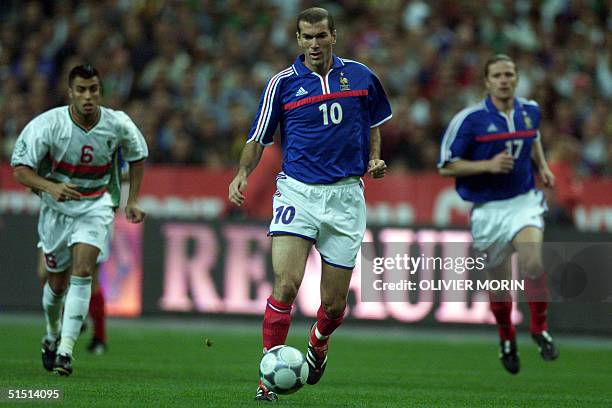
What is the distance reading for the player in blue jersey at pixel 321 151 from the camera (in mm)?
9148

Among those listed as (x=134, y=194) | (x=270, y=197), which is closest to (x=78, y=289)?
(x=134, y=194)

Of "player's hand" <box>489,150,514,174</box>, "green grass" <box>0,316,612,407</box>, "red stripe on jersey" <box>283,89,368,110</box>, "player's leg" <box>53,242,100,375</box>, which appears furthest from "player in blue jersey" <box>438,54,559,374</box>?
"player's leg" <box>53,242,100,375</box>

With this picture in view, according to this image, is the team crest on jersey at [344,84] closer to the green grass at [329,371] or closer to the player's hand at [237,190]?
the player's hand at [237,190]

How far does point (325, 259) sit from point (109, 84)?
12152mm

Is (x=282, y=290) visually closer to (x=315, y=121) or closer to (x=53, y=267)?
(x=315, y=121)

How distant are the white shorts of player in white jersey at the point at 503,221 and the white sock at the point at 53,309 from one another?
12.9 ft

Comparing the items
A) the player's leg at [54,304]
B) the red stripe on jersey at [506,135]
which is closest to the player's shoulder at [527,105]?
the red stripe on jersey at [506,135]

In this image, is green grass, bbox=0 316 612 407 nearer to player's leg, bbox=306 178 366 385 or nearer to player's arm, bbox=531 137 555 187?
player's leg, bbox=306 178 366 385

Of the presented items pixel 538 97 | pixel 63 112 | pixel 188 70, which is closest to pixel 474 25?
pixel 538 97

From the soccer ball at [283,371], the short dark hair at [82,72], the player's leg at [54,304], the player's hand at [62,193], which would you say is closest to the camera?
the soccer ball at [283,371]

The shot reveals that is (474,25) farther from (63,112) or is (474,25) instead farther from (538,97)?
(63,112)

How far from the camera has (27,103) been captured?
2047 cm

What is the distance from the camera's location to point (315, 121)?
930 cm

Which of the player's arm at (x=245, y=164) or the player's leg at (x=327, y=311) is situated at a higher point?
the player's arm at (x=245, y=164)
